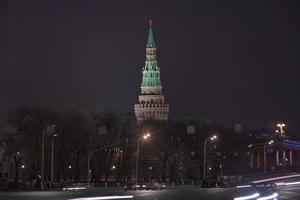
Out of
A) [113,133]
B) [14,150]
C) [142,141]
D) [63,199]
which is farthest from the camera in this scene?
[142,141]

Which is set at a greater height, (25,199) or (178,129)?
(178,129)

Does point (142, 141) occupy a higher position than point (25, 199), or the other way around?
point (142, 141)

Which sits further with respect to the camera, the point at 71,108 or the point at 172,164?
the point at 172,164

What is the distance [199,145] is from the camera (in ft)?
532

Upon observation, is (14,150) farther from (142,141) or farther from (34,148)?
(142,141)

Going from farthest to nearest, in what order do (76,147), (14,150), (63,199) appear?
(76,147) < (14,150) < (63,199)

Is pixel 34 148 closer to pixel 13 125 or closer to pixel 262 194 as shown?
pixel 13 125

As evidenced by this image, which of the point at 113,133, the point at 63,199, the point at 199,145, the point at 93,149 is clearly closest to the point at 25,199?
the point at 63,199

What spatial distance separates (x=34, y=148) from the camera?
341ft

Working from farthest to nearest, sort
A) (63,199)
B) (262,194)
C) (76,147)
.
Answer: (76,147)
(262,194)
(63,199)

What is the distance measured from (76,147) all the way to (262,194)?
163 ft

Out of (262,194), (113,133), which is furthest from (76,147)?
(262,194)

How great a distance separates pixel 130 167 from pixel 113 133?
852cm

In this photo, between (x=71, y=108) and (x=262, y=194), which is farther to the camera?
(x=71, y=108)
